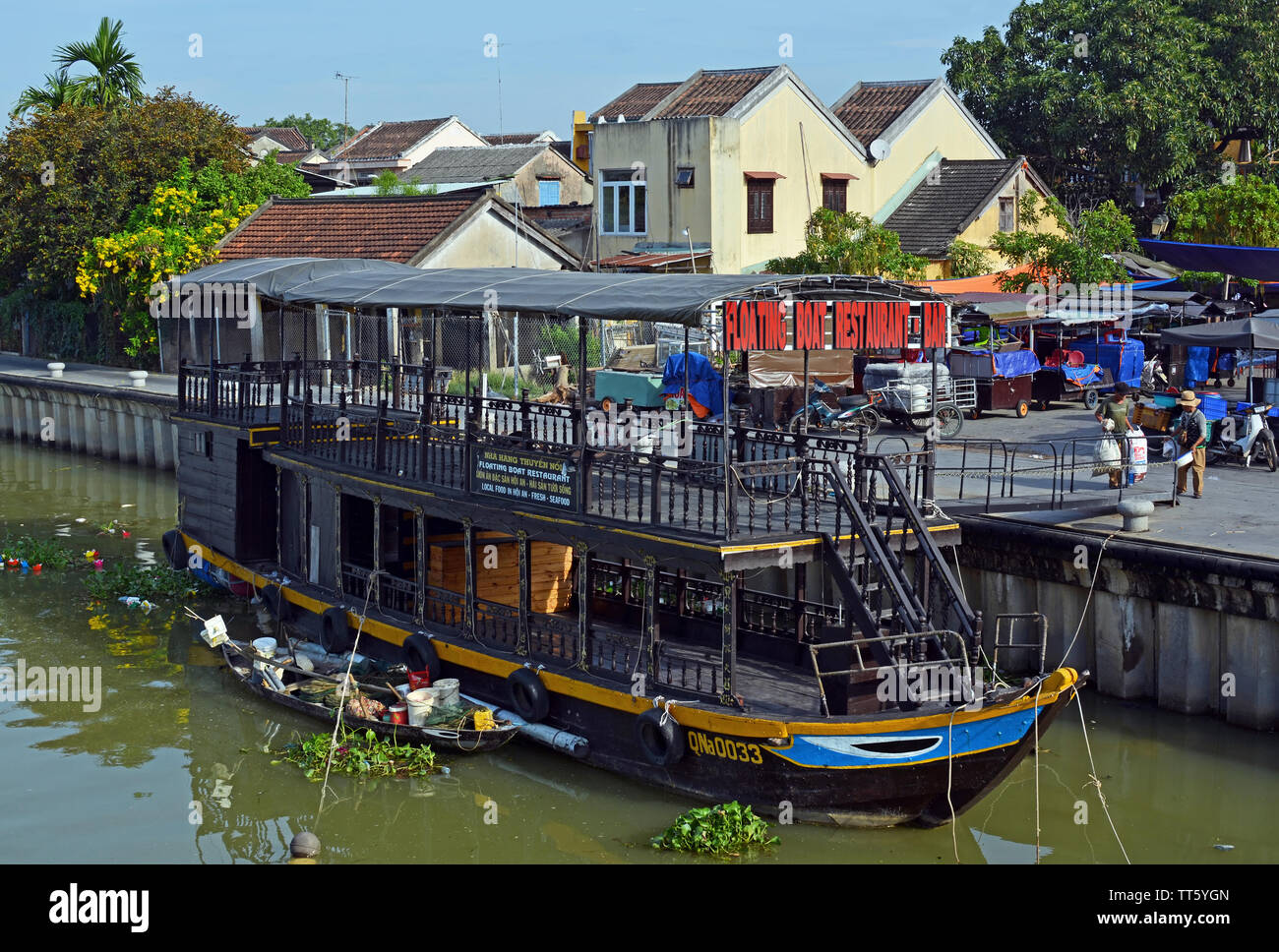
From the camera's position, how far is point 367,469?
15.8 m

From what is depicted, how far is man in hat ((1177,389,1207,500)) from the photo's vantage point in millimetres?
18422

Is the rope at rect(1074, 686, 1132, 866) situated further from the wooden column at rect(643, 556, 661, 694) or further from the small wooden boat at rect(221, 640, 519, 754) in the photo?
the small wooden boat at rect(221, 640, 519, 754)

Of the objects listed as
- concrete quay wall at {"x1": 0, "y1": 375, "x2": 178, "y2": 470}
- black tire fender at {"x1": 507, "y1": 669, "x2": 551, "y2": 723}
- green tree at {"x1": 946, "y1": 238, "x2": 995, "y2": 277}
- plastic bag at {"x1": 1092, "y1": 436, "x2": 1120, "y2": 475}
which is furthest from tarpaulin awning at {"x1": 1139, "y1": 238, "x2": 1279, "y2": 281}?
concrete quay wall at {"x1": 0, "y1": 375, "x2": 178, "y2": 470}

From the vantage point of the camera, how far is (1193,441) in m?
18.5

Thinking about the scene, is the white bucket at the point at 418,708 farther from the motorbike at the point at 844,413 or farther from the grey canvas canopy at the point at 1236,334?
the grey canvas canopy at the point at 1236,334

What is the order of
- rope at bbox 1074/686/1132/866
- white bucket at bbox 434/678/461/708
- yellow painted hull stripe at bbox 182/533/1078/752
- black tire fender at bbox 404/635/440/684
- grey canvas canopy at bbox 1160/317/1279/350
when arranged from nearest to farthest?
yellow painted hull stripe at bbox 182/533/1078/752 < rope at bbox 1074/686/1132/866 < white bucket at bbox 434/678/461/708 < black tire fender at bbox 404/635/440/684 < grey canvas canopy at bbox 1160/317/1279/350

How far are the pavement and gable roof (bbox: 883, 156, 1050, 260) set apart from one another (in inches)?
743

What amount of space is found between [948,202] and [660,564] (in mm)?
28393

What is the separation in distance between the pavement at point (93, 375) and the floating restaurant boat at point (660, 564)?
17.2 meters

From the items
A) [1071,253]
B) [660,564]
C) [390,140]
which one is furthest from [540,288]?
[390,140]

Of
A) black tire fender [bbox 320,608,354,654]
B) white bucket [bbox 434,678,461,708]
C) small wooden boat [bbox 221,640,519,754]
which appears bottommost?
small wooden boat [bbox 221,640,519,754]

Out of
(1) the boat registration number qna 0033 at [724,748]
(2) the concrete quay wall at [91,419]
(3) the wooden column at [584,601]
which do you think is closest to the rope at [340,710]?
(3) the wooden column at [584,601]

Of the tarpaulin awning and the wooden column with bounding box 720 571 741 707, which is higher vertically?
the tarpaulin awning

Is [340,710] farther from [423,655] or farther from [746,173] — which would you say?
[746,173]
